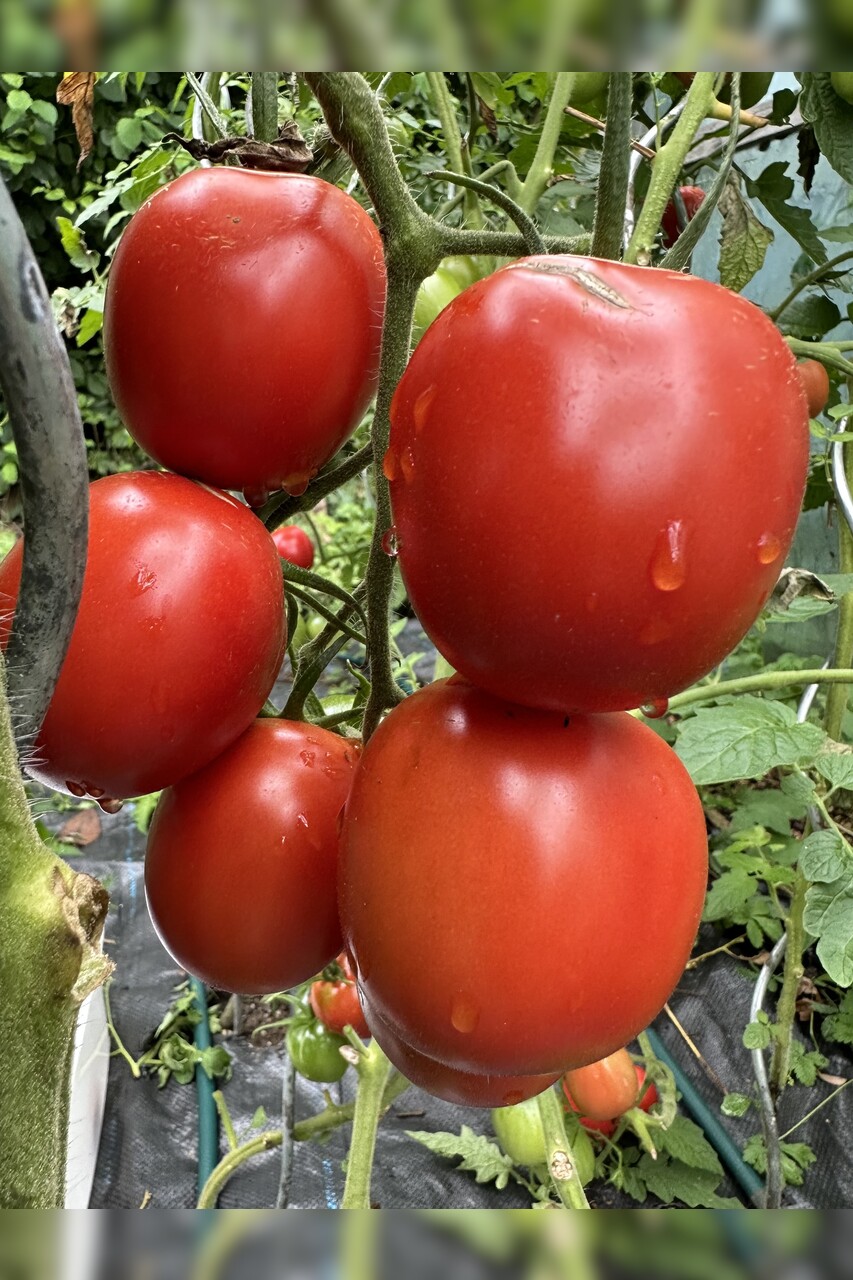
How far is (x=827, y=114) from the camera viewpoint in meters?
0.77

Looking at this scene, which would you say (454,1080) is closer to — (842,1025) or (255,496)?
(255,496)

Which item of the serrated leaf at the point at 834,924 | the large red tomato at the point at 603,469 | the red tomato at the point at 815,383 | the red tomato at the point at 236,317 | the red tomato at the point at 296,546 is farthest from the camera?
the red tomato at the point at 296,546

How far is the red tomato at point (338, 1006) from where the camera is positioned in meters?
1.07

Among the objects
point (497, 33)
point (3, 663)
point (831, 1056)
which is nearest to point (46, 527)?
point (3, 663)

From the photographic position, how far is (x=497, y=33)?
15 cm

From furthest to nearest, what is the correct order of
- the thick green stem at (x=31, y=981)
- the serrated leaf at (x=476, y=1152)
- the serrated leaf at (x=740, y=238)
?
1. the serrated leaf at (x=476, y=1152)
2. the serrated leaf at (x=740, y=238)
3. the thick green stem at (x=31, y=981)

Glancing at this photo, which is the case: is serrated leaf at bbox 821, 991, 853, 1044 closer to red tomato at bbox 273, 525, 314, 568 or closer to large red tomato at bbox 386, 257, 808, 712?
red tomato at bbox 273, 525, 314, 568

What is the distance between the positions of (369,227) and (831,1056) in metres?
1.61

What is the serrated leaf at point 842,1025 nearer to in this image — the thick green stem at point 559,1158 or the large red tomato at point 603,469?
the thick green stem at point 559,1158

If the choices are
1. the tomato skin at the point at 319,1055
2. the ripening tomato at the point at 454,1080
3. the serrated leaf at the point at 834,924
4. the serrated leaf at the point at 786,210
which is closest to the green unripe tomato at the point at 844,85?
the serrated leaf at the point at 786,210

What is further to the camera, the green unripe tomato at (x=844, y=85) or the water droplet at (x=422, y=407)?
the green unripe tomato at (x=844, y=85)

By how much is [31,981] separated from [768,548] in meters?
0.25

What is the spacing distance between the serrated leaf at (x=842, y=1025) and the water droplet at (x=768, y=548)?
1435mm

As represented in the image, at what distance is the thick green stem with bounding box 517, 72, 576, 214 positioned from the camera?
0.78m
